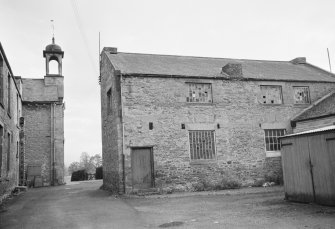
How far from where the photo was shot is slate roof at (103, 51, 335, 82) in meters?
17.7

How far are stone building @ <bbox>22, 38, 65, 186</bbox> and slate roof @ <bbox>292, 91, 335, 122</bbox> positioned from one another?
62.1 feet

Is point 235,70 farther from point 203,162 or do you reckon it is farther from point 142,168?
point 142,168

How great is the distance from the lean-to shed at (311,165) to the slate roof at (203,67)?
26.8 ft

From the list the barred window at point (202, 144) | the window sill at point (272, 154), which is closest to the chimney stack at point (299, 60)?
the window sill at point (272, 154)

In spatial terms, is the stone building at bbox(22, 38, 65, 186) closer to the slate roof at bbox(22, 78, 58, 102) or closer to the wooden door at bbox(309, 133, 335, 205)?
the slate roof at bbox(22, 78, 58, 102)

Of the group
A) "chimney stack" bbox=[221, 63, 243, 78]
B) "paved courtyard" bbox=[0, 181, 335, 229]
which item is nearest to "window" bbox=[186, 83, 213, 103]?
"chimney stack" bbox=[221, 63, 243, 78]

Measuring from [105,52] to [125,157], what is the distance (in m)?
7.35

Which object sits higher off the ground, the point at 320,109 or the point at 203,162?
the point at 320,109

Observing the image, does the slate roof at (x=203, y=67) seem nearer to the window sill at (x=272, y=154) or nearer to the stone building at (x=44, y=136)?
the window sill at (x=272, y=154)

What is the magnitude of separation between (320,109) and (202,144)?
6854 millimetres

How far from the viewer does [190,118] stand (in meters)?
17.2

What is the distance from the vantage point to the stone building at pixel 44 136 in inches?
1054

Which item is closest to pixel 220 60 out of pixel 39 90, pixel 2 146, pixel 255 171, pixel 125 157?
pixel 255 171

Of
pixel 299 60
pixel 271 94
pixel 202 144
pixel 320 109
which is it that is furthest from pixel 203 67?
pixel 299 60
